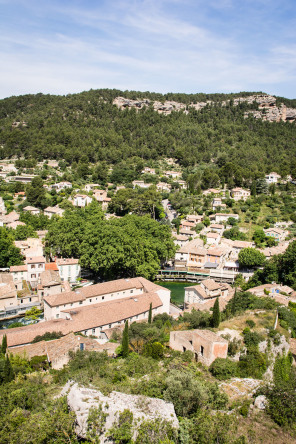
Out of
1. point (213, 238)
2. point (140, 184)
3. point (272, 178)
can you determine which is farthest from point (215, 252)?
point (272, 178)

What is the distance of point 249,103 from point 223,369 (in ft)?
456

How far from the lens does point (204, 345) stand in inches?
765

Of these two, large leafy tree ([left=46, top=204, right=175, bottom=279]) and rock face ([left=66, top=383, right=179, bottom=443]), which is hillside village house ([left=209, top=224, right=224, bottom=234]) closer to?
large leafy tree ([left=46, top=204, right=175, bottom=279])

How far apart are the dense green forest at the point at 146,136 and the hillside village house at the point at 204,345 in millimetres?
60360

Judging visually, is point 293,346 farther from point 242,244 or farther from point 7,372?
point 242,244

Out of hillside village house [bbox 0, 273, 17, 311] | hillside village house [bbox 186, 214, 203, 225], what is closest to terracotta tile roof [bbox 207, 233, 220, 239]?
hillside village house [bbox 186, 214, 203, 225]

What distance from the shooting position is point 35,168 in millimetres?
87812

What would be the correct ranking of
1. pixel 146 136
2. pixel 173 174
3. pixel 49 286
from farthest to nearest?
pixel 146 136 → pixel 173 174 → pixel 49 286

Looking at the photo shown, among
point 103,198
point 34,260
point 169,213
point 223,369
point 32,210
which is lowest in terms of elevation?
point 34,260

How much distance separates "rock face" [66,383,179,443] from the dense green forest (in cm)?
6839

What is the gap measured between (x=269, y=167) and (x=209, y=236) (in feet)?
121

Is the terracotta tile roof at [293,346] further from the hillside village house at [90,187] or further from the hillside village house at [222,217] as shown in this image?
the hillside village house at [90,187]

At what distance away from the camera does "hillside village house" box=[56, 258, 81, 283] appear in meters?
41.9

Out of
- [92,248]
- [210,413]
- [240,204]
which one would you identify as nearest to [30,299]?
[92,248]
